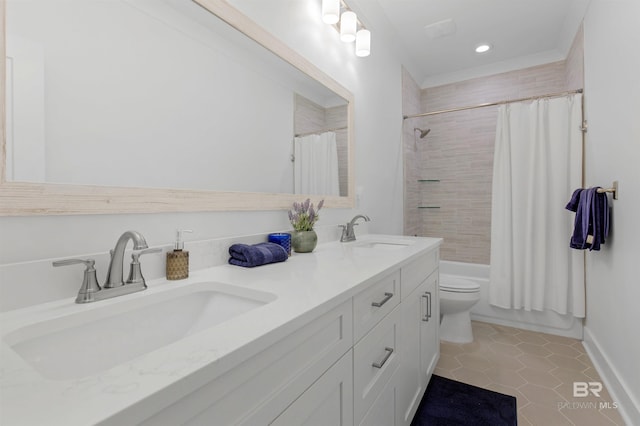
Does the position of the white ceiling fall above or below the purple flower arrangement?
above

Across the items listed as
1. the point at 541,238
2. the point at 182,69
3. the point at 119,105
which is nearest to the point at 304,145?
the point at 182,69

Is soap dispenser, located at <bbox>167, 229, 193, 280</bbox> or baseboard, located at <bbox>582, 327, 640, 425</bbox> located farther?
baseboard, located at <bbox>582, 327, 640, 425</bbox>

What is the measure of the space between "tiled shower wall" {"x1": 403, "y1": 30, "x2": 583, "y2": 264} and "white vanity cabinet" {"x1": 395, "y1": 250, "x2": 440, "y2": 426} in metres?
1.31

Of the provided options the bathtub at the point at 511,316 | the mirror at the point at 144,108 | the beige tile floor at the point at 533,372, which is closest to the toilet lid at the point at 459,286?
the beige tile floor at the point at 533,372

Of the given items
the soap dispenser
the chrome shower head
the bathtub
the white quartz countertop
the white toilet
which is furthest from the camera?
the chrome shower head

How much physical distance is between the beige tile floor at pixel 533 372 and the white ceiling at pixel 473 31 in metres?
2.36

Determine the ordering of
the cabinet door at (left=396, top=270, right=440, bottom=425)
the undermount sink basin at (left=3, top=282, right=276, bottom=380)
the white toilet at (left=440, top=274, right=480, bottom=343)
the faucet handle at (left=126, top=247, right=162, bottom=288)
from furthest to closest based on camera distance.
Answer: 1. the white toilet at (left=440, top=274, right=480, bottom=343)
2. the cabinet door at (left=396, top=270, right=440, bottom=425)
3. the faucet handle at (left=126, top=247, right=162, bottom=288)
4. the undermount sink basin at (left=3, top=282, right=276, bottom=380)

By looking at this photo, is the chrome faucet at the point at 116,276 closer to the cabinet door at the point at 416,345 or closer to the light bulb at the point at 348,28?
the cabinet door at the point at 416,345

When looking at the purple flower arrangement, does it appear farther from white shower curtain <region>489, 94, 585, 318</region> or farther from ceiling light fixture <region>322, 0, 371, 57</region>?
white shower curtain <region>489, 94, 585, 318</region>

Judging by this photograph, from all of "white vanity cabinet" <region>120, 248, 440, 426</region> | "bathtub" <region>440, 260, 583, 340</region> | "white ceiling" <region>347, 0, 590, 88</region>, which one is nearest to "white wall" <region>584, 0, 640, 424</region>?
"bathtub" <region>440, 260, 583, 340</region>

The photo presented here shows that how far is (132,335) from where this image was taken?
698 millimetres

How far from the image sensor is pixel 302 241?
4.66 ft

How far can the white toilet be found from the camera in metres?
2.26
